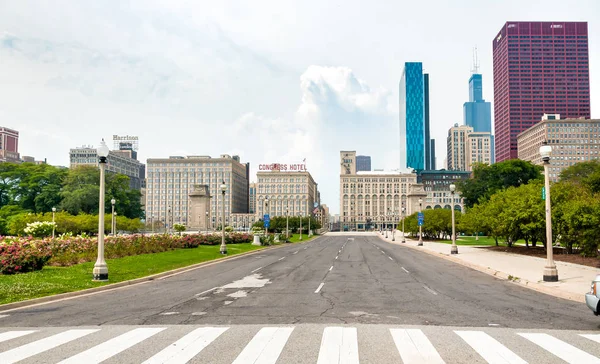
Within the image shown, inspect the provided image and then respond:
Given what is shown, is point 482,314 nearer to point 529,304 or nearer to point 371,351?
point 529,304

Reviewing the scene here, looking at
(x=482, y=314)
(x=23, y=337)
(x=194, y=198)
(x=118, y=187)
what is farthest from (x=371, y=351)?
(x=194, y=198)

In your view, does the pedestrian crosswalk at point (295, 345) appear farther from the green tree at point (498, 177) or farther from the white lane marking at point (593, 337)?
the green tree at point (498, 177)

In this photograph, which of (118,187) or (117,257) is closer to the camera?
(117,257)

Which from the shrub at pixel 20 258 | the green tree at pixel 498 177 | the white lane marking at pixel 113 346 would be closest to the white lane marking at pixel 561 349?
the white lane marking at pixel 113 346

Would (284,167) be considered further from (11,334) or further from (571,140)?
(11,334)

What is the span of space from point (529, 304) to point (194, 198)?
380ft

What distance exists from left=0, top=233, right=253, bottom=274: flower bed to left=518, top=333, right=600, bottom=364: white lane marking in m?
18.8

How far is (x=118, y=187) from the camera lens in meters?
97.8

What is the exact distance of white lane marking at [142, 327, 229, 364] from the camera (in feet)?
23.2

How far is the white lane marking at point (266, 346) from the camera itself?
23.0ft

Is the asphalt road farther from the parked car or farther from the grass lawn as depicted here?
the grass lawn

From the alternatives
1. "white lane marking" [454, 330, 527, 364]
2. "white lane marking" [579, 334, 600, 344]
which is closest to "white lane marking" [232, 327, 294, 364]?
"white lane marking" [454, 330, 527, 364]

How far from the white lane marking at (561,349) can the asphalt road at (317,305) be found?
3.82ft

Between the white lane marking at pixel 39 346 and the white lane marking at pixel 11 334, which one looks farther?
the white lane marking at pixel 11 334
